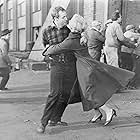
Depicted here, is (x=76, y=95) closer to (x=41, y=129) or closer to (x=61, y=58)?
(x=61, y=58)

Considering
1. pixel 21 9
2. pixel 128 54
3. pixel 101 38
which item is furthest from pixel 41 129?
pixel 21 9

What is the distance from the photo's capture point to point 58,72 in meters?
4.85

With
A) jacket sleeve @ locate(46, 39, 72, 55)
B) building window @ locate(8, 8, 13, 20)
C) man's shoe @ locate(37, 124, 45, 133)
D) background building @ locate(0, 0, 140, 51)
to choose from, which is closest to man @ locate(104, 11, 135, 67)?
jacket sleeve @ locate(46, 39, 72, 55)

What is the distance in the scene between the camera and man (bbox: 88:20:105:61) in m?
8.19

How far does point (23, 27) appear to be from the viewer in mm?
29891

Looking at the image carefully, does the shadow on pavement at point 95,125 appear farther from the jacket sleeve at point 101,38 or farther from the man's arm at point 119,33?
the jacket sleeve at point 101,38

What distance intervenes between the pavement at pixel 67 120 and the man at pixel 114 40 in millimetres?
1034

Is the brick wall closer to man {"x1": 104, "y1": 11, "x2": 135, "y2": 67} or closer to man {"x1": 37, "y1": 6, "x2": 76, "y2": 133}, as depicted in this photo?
man {"x1": 104, "y1": 11, "x2": 135, "y2": 67}

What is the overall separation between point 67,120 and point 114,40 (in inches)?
122

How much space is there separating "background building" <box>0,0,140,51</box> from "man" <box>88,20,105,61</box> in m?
4.08

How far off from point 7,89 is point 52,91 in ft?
14.7

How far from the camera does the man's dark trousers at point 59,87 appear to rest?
4.82 m

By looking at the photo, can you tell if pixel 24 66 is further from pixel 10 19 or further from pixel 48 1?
pixel 10 19

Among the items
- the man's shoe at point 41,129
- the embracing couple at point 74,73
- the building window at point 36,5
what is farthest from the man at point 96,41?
the building window at point 36,5
